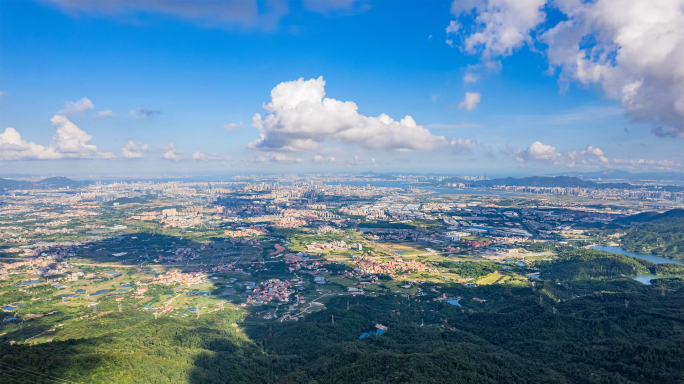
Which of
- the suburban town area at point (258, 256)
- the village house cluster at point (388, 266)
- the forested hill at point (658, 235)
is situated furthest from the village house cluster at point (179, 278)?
the forested hill at point (658, 235)

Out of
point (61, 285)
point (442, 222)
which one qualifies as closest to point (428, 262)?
point (442, 222)

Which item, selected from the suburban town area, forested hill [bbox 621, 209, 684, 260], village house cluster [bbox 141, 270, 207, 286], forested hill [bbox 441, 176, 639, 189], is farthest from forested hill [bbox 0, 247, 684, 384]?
forested hill [bbox 441, 176, 639, 189]

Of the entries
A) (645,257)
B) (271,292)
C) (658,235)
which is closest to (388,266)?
(271,292)

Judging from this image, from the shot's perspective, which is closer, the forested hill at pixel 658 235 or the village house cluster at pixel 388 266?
the village house cluster at pixel 388 266

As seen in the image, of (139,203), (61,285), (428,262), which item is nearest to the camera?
(61,285)

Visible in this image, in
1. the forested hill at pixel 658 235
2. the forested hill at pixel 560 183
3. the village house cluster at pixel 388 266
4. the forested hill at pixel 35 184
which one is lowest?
the village house cluster at pixel 388 266

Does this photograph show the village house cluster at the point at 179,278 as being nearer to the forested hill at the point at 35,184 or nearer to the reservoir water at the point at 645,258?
the reservoir water at the point at 645,258

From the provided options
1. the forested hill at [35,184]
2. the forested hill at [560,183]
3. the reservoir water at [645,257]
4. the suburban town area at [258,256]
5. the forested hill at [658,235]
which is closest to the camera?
the suburban town area at [258,256]

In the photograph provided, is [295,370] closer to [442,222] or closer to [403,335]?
[403,335]

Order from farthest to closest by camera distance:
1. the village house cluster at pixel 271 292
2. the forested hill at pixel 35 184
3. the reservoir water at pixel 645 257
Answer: the forested hill at pixel 35 184 → the reservoir water at pixel 645 257 → the village house cluster at pixel 271 292

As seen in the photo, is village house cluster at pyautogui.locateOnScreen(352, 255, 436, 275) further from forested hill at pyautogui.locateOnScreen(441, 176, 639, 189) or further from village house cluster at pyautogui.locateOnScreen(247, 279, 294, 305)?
forested hill at pyautogui.locateOnScreen(441, 176, 639, 189)
